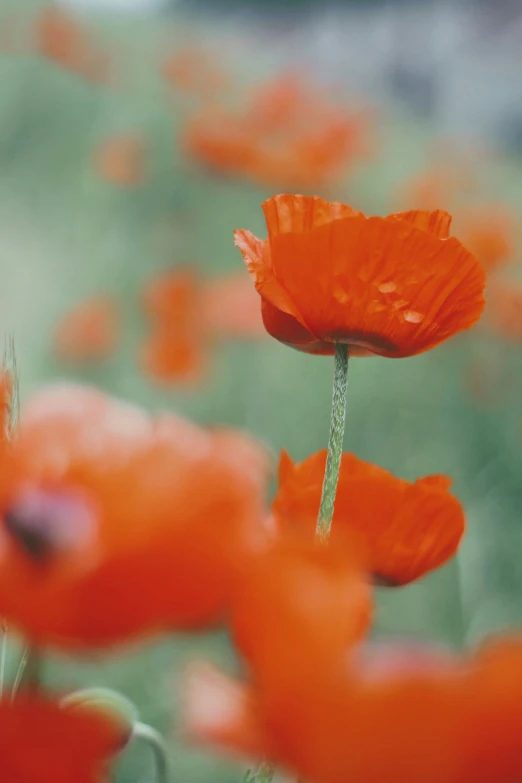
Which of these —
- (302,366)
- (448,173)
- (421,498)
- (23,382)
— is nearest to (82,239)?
(23,382)

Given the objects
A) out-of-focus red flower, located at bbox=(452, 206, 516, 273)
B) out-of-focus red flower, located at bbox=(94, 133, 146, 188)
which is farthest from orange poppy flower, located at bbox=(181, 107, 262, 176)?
out-of-focus red flower, located at bbox=(452, 206, 516, 273)

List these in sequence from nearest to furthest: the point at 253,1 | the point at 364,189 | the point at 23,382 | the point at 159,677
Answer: the point at 159,677, the point at 23,382, the point at 364,189, the point at 253,1

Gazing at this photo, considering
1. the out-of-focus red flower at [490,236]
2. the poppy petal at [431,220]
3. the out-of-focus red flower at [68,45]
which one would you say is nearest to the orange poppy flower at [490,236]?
the out-of-focus red flower at [490,236]

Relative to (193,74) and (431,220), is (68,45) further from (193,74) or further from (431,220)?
(431,220)

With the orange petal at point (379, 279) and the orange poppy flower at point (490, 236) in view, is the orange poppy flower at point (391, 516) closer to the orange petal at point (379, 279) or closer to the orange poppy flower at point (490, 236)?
the orange petal at point (379, 279)

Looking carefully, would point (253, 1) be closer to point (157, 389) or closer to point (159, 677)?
point (157, 389)

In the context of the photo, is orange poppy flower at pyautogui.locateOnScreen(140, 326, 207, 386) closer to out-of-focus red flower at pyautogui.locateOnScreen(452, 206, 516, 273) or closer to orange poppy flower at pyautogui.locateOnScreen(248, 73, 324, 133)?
out-of-focus red flower at pyautogui.locateOnScreen(452, 206, 516, 273)
